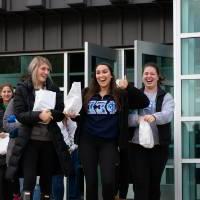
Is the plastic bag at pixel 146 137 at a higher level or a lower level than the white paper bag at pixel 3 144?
higher

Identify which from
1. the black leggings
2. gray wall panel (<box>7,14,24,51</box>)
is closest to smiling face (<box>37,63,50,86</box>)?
the black leggings

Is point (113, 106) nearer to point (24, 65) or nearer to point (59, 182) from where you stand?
point (59, 182)

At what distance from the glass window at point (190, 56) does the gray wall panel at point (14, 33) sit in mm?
3348

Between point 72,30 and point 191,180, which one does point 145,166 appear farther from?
point 72,30

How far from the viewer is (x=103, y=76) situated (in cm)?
662

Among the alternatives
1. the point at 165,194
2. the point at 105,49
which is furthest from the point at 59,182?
the point at 105,49

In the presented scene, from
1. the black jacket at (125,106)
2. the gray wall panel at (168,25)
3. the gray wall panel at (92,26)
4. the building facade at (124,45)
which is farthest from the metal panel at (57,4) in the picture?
the black jacket at (125,106)

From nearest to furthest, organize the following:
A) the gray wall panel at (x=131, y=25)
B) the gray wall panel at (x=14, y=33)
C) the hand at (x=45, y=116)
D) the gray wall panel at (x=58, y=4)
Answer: the hand at (x=45, y=116) → the gray wall panel at (x=131, y=25) → the gray wall panel at (x=58, y=4) → the gray wall panel at (x=14, y=33)

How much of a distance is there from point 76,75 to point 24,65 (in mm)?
1034

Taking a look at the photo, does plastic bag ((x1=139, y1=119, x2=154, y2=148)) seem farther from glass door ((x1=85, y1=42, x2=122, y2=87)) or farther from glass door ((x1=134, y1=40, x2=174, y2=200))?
glass door ((x1=85, y1=42, x2=122, y2=87))

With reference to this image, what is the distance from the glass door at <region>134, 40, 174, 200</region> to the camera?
9062 millimetres

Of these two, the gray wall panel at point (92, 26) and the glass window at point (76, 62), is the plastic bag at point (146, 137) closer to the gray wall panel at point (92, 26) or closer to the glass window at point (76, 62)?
the gray wall panel at point (92, 26)

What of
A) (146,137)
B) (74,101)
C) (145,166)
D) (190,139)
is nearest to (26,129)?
(74,101)

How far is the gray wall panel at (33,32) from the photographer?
35.1 ft
